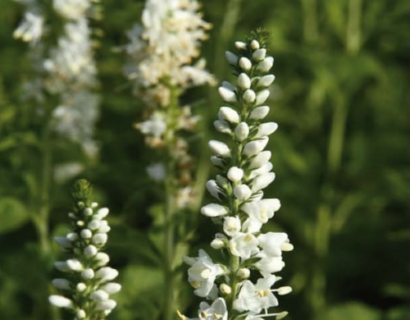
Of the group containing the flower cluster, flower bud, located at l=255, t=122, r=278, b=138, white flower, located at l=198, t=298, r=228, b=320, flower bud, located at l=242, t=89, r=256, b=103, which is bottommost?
white flower, located at l=198, t=298, r=228, b=320

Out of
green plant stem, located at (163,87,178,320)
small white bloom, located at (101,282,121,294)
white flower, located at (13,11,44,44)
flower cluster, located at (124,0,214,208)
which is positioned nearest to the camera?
small white bloom, located at (101,282,121,294)

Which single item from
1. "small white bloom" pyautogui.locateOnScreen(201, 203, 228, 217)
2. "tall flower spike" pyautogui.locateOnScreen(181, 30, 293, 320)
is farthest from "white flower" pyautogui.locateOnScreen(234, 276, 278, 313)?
"small white bloom" pyautogui.locateOnScreen(201, 203, 228, 217)

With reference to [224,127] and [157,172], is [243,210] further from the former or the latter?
[157,172]

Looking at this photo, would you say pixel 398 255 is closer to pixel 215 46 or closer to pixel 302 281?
pixel 302 281

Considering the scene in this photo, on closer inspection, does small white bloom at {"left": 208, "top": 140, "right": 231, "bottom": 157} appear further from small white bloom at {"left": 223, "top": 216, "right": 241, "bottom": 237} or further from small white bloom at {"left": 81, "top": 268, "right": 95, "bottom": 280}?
small white bloom at {"left": 81, "top": 268, "right": 95, "bottom": 280}

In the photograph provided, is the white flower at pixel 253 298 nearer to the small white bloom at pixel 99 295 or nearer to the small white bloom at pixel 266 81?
the small white bloom at pixel 99 295

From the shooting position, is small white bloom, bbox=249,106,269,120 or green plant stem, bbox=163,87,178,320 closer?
small white bloom, bbox=249,106,269,120

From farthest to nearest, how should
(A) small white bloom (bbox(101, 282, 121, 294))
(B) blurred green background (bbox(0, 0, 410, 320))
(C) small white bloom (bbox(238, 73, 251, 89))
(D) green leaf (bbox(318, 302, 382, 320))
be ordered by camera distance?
(D) green leaf (bbox(318, 302, 382, 320)), (B) blurred green background (bbox(0, 0, 410, 320)), (A) small white bloom (bbox(101, 282, 121, 294)), (C) small white bloom (bbox(238, 73, 251, 89))
